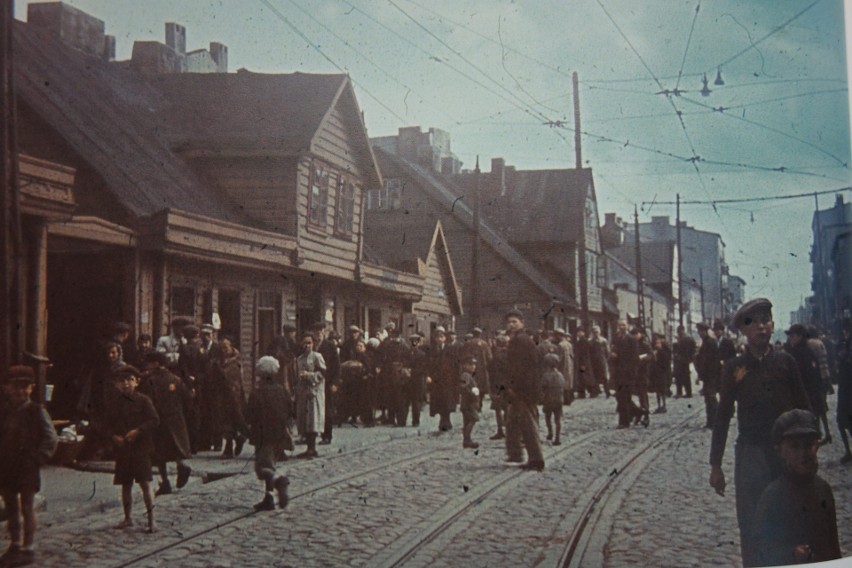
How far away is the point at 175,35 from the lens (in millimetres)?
4070

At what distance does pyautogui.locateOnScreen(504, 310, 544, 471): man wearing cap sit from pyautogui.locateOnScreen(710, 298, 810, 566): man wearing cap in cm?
238

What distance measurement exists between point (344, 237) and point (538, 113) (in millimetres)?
1481

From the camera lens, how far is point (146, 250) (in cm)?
415

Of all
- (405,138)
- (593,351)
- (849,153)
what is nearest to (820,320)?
(849,153)

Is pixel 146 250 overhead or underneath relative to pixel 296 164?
underneath

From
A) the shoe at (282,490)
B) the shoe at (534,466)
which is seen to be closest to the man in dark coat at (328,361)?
the shoe at (282,490)

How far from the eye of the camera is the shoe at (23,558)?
10.9ft

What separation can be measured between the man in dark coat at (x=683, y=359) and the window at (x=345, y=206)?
2.87 m

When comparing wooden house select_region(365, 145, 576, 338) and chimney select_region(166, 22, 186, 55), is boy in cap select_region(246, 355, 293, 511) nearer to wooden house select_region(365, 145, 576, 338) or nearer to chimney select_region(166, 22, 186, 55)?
wooden house select_region(365, 145, 576, 338)

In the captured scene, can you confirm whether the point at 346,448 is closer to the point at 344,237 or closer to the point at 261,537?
the point at 344,237

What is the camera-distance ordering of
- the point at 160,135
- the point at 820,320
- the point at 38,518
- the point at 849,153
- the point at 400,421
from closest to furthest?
the point at 38,518, the point at 160,135, the point at 849,153, the point at 820,320, the point at 400,421

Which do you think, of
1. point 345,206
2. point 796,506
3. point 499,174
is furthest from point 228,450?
point 796,506

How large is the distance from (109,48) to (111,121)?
841 mm

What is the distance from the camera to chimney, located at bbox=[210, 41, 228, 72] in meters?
4.25
